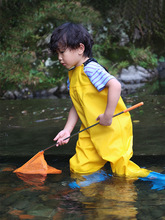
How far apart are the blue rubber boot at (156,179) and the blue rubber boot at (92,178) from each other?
0.29 metres

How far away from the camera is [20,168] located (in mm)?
2693

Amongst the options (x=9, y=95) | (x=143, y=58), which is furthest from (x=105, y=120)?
(x=143, y=58)

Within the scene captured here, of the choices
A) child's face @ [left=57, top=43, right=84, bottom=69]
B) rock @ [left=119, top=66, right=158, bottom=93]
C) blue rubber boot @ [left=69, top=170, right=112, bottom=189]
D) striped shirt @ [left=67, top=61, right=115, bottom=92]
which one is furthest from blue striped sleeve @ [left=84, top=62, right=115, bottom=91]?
rock @ [left=119, top=66, right=158, bottom=93]

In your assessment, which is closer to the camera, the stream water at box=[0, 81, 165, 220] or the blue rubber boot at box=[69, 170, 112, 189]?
the stream water at box=[0, 81, 165, 220]

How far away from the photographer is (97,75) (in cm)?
235

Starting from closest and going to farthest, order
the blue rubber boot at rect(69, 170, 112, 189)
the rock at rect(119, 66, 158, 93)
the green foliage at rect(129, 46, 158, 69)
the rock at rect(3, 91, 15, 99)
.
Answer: the blue rubber boot at rect(69, 170, 112, 189) < the rock at rect(3, 91, 15, 99) < the rock at rect(119, 66, 158, 93) < the green foliage at rect(129, 46, 158, 69)

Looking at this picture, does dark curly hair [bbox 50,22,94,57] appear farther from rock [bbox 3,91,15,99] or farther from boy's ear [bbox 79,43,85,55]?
rock [bbox 3,91,15,99]

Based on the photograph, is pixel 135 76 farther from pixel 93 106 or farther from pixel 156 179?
pixel 156 179

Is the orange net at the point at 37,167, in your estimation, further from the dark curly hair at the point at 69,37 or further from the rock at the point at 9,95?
the rock at the point at 9,95

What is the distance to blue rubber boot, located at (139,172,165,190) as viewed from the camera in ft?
7.19

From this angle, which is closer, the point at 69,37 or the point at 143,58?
the point at 69,37

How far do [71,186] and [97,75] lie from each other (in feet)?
2.64

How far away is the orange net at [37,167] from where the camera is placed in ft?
8.73

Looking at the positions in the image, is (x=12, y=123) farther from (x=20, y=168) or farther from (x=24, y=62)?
(x=24, y=62)
